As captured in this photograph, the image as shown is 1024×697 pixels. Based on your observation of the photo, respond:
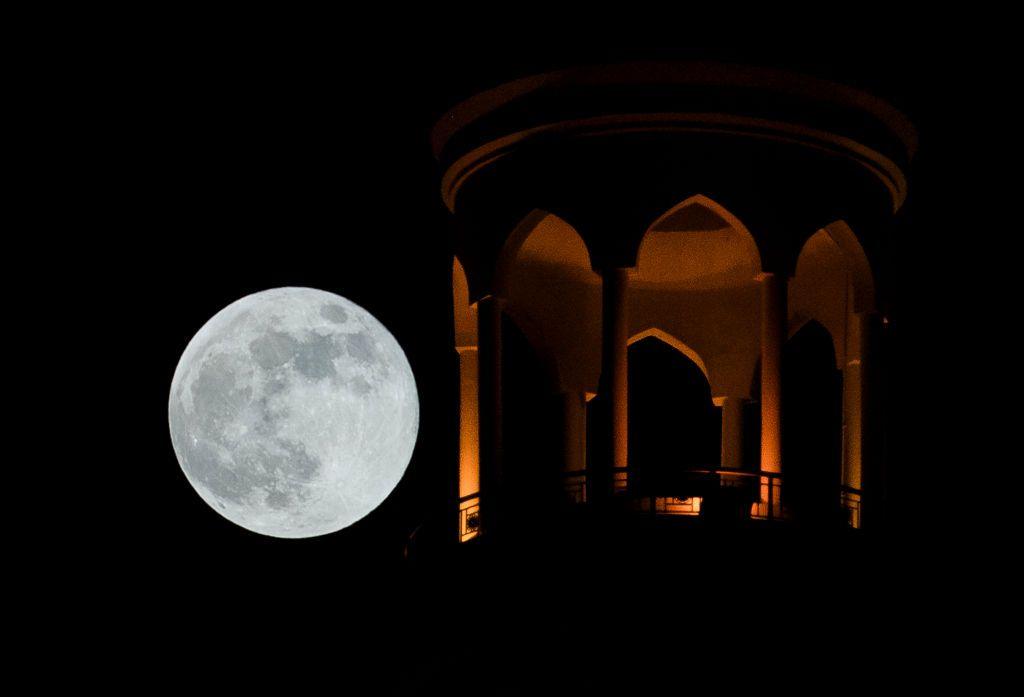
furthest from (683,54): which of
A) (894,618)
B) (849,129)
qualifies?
(894,618)

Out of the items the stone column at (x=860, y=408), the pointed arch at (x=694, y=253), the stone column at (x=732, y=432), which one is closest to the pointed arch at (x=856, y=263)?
the stone column at (x=860, y=408)

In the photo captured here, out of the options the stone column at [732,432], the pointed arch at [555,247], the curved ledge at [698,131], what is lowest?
the stone column at [732,432]

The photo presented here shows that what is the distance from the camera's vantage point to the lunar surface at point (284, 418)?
13234 millimetres

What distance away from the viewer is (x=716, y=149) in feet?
54.3

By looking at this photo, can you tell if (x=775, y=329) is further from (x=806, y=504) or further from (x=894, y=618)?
(x=894, y=618)

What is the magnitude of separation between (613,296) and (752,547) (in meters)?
4.96

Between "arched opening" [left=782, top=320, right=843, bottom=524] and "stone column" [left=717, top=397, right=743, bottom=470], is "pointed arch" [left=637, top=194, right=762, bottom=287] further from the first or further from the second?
"arched opening" [left=782, top=320, right=843, bottom=524]

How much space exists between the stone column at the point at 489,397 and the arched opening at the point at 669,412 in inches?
566

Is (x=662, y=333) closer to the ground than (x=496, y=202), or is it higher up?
closer to the ground

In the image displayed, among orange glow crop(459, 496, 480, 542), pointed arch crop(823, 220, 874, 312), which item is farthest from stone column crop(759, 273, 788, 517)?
orange glow crop(459, 496, 480, 542)

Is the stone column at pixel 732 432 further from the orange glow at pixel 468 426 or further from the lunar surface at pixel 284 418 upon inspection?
the lunar surface at pixel 284 418

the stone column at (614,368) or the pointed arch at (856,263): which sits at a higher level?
the pointed arch at (856,263)

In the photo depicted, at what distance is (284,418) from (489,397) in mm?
6971

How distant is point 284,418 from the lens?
1330 cm
